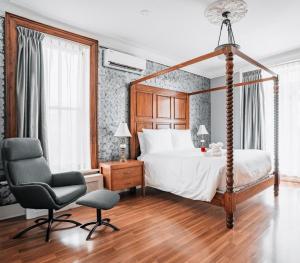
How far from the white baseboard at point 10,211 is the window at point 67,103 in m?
0.68

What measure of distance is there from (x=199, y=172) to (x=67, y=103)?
2301 millimetres

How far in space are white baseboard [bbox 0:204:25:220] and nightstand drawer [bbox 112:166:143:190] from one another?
1.29 meters

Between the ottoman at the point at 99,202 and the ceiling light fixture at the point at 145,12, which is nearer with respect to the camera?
the ottoman at the point at 99,202

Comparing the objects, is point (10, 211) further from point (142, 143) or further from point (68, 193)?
point (142, 143)

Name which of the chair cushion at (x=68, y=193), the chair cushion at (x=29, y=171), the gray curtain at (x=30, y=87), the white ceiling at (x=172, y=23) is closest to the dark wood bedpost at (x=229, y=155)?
the white ceiling at (x=172, y=23)

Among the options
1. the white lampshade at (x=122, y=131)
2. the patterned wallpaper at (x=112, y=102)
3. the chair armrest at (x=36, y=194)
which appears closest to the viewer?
the chair armrest at (x=36, y=194)

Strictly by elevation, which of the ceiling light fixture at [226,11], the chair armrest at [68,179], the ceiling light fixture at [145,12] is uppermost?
the ceiling light fixture at [145,12]

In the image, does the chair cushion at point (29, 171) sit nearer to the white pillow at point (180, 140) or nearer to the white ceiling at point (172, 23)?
the white ceiling at point (172, 23)

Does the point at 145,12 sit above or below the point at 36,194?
above

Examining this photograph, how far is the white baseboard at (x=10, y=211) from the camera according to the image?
2768 mm

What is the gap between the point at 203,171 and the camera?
9.23 ft

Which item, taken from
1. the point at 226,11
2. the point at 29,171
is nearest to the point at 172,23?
the point at 226,11

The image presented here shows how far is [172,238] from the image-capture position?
224cm

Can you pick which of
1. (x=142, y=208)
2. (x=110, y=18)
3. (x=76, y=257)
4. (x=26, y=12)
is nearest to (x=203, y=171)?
(x=142, y=208)
